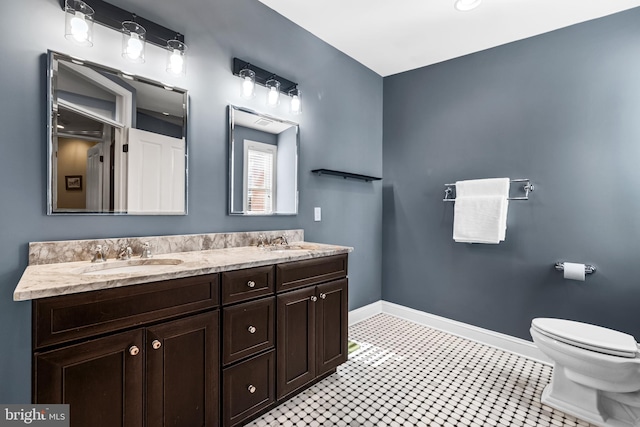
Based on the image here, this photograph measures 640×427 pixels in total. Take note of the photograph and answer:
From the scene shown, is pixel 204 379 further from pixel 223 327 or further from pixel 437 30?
pixel 437 30

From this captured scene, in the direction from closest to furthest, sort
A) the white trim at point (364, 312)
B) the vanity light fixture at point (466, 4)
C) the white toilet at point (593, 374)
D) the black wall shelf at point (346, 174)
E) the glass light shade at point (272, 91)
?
the white toilet at point (593, 374), the vanity light fixture at point (466, 4), the glass light shade at point (272, 91), the black wall shelf at point (346, 174), the white trim at point (364, 312)

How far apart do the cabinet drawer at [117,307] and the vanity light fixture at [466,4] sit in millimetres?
2392

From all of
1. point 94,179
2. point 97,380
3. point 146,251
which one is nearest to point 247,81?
point 94,179

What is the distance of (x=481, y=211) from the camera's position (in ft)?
8.48

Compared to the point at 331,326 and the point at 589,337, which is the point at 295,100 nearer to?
the point at 331,326

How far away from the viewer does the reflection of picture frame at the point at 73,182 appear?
147 cm

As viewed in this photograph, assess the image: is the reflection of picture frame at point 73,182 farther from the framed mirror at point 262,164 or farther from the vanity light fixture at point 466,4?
the vanity light fixture at point 466,4

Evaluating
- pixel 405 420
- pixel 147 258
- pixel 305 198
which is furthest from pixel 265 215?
pixel 405 420

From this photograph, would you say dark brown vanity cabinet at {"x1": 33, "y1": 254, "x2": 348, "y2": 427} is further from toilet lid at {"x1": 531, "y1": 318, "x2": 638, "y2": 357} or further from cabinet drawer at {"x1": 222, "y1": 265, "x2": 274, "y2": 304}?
toilet lid at {"x1": 531, "y1": 318, "x2": 638, "y2": 357}

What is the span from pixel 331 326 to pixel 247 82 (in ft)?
5.81

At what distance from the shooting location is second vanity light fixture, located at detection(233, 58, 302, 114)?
212cm

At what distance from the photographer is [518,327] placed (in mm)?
2568

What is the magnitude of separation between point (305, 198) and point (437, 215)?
1.37 m

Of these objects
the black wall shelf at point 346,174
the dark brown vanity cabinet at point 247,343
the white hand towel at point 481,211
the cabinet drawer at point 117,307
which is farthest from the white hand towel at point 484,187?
the cabinet drawer at point 117,307
